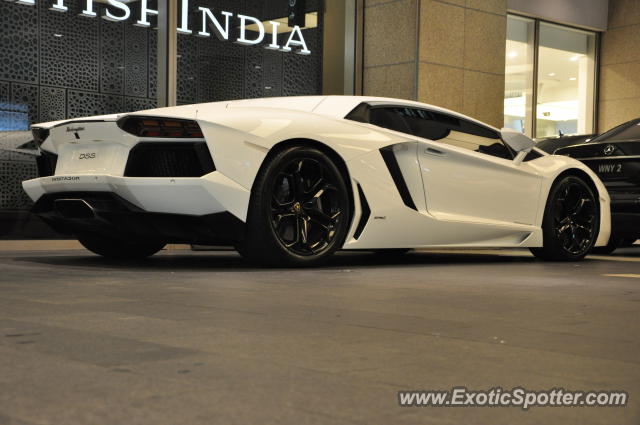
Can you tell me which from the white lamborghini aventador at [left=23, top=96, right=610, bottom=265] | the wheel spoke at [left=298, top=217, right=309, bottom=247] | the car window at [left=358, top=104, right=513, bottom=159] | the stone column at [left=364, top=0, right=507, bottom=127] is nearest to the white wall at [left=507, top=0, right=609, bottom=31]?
the stone column at [left=364, top=0, right=507, bottom=127]

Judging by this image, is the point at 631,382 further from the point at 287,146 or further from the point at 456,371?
the point at 287,146

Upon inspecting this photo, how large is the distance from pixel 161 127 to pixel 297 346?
117 inches

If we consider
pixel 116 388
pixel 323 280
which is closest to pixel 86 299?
pixel 323 280

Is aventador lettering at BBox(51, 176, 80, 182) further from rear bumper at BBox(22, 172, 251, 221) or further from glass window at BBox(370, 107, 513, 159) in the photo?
glass window at BBox(370, 107, 513, 159)

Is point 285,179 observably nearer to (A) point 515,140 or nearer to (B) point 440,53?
(A) point 515,140

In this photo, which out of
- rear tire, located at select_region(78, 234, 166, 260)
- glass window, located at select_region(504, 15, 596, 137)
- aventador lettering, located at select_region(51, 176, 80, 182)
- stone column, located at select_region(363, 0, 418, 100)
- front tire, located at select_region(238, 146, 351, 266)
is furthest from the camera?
glass window, located at select_region(504, 15, 596, 137)

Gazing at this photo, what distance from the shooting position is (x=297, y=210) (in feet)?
18.6

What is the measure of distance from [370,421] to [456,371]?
0.58m

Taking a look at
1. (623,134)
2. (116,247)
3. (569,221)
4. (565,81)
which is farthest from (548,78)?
(116,247)

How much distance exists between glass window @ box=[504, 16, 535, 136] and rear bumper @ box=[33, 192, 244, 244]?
10067mm

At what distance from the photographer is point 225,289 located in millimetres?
4348

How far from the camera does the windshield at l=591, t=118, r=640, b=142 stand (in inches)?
320

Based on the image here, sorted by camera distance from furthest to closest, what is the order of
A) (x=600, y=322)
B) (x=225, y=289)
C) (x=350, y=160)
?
(x=350, y=160) < (x=225, y=289) < (x=600, y=322)

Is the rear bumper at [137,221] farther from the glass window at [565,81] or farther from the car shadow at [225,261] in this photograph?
the glass window at [565,81]
